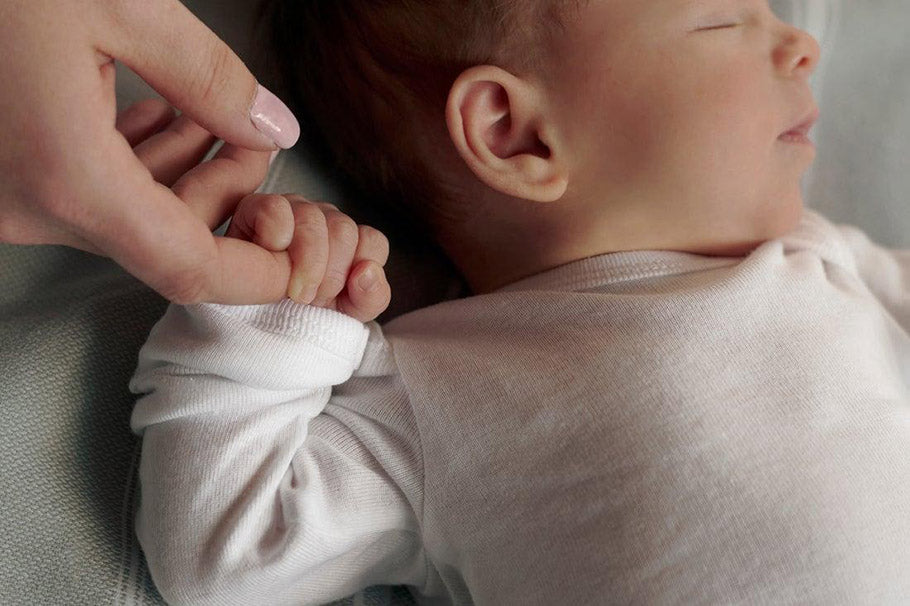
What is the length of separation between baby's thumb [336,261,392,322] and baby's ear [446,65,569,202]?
208mm

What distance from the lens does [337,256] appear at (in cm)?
93

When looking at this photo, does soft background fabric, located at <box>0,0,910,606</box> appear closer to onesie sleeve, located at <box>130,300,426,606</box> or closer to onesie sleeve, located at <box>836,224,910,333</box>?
onesie sleeve, located at <box>130,300,426,606</box>

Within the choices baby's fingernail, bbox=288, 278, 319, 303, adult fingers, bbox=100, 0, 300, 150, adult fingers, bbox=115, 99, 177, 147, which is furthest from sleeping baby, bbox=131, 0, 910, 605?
adult fingers, bbox=115, 99, 177, 147

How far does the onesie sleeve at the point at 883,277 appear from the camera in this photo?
4.30 ft

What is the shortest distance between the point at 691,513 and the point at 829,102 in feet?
3.23

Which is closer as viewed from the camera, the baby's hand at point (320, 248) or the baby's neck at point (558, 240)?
the baby's hand at point (320, 248)

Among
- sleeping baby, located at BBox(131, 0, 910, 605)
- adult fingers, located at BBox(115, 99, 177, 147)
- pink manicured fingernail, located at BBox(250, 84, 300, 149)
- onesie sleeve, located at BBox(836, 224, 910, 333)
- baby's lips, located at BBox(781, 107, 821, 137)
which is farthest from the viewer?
onesie sleeve, located at BBox(836, 224, 910, 333)

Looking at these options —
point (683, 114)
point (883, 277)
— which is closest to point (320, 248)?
point (683, 114)

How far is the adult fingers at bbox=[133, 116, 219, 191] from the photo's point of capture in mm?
941

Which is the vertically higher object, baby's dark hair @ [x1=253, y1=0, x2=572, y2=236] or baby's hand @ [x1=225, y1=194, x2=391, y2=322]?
baby's dark hair @ [x1=253, y1=0, x2=572, y2=236]

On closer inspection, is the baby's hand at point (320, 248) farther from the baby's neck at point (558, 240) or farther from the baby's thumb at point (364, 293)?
the baby's neck at point (558, 240)

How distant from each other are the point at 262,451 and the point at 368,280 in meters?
0.22

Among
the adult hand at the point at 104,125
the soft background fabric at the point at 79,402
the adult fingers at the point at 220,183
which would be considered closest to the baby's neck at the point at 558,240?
the soft background fabric at the point at 79,402

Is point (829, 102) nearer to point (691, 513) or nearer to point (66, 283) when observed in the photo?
point (691, 513)
